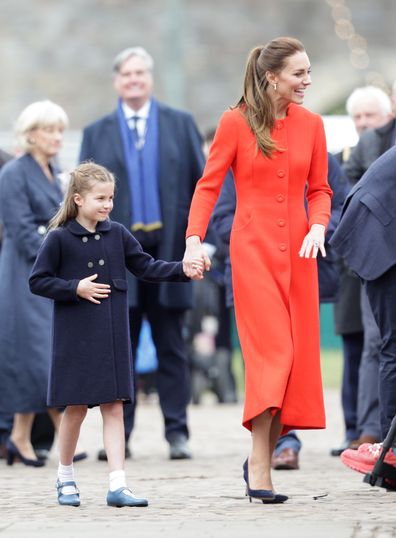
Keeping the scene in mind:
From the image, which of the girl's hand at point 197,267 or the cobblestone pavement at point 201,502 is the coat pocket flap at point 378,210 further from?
the cobblestone pavement at point 201,502

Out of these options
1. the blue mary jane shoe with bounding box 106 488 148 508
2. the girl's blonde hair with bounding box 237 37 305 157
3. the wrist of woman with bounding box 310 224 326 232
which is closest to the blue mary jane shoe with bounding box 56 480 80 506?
the blue mary jane shoe with bounding box 106 488 148 508

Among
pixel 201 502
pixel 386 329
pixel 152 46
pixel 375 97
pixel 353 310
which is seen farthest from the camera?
pixel 152 46

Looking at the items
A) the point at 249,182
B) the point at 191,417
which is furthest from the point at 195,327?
the point at 249,182

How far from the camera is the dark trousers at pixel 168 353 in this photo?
32.0 ft

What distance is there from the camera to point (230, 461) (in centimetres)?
945

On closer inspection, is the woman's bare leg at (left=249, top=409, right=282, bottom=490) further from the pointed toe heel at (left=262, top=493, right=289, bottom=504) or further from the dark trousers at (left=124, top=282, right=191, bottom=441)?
the dark trousers at (left=124, top=282, right=191, bottom=441)

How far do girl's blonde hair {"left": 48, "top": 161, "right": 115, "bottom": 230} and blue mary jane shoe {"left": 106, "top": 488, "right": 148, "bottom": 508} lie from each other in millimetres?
1126

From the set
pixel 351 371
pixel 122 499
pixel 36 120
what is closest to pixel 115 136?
Result: pixel 36 120

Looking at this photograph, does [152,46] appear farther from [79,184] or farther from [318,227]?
[318,227]

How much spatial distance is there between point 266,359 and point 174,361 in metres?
2.97

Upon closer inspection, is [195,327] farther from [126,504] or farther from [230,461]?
[126,504]

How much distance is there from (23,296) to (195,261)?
2.90 meters

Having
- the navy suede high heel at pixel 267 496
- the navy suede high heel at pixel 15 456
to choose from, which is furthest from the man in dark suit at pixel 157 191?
the navy suede high heel at pixel 267 496

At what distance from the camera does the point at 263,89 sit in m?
7.10
